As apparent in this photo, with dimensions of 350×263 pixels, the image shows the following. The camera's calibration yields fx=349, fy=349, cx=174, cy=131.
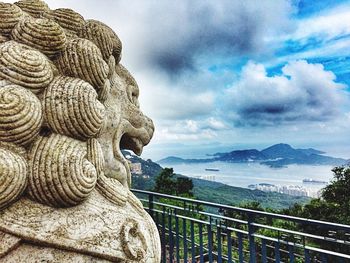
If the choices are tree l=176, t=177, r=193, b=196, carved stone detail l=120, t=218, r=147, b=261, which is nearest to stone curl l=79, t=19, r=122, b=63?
carved stone detail l=120, t=218, r=147, b=261

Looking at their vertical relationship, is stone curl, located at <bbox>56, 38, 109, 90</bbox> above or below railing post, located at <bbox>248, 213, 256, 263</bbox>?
above

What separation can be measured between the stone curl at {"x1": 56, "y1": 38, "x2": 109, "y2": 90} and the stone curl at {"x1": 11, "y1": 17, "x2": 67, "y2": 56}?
0.06m

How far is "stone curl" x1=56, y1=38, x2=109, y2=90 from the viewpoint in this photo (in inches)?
70.1

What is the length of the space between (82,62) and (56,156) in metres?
0.52

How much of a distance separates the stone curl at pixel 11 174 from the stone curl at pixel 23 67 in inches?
12.0

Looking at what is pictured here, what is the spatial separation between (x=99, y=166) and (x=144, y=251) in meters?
0.49

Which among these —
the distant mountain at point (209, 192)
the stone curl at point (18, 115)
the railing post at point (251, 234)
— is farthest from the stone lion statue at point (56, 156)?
the railing post at point (251, 234)

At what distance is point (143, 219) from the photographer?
1921 mm

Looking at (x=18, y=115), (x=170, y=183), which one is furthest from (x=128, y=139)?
(x=170, y=183)

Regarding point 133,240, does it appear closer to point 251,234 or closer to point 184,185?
point 251,234

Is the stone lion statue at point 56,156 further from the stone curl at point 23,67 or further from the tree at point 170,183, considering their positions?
the tree at point 170,183

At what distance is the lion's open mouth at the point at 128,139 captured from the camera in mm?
2146

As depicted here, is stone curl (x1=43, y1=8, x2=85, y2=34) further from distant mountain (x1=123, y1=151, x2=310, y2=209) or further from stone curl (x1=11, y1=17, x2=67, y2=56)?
distant mountain (x1=123, y1=151, x2=310, y2=209)

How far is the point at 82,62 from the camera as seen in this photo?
5.87 feet
